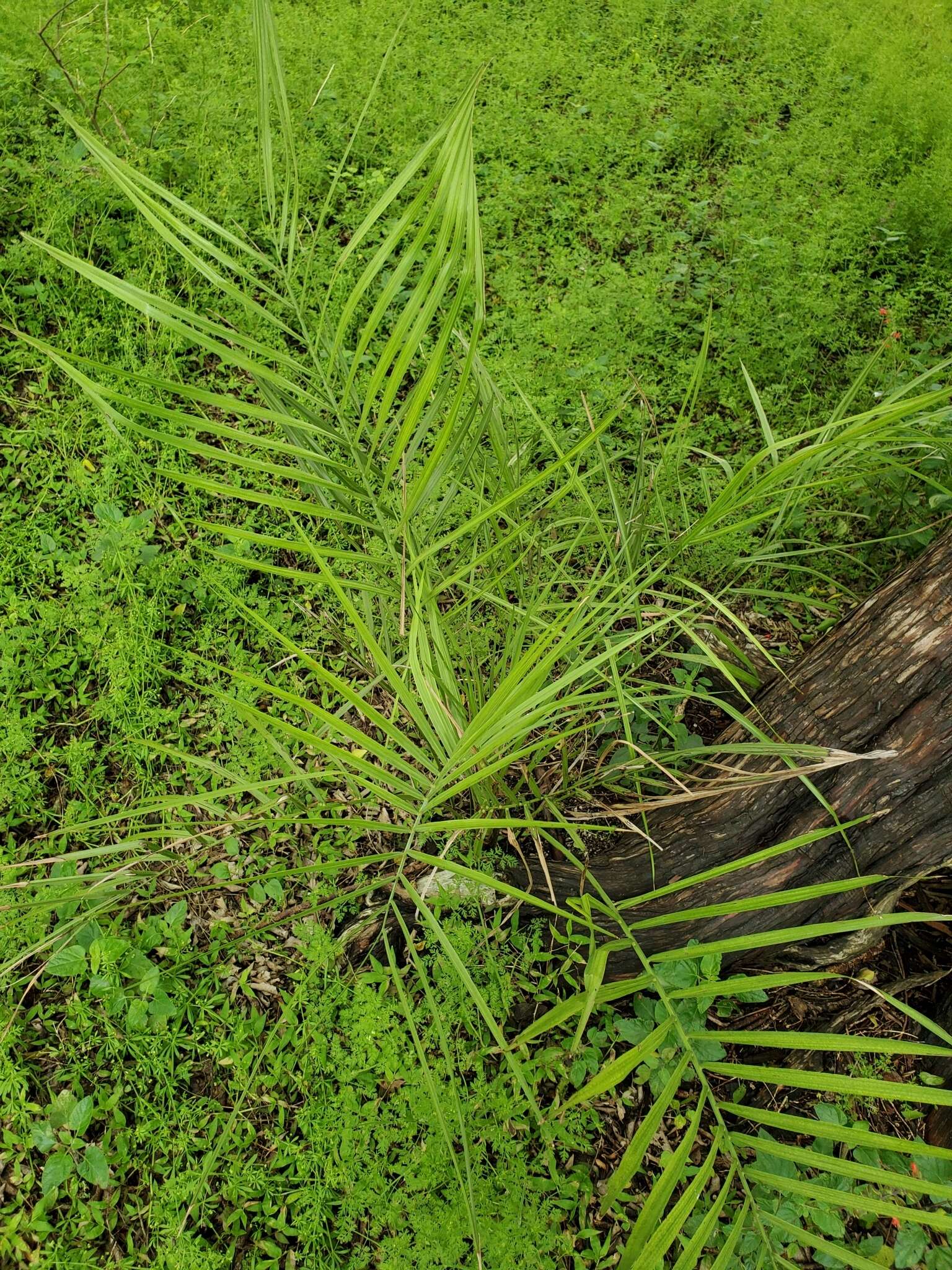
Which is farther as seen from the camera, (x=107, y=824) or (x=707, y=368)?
(x=707, y=368)

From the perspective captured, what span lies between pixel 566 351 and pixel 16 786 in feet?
6.82

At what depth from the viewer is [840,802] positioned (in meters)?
1.56

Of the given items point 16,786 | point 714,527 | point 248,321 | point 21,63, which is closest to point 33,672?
point 16,786

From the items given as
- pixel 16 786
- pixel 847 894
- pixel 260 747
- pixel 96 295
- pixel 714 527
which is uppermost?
pixel 714 527

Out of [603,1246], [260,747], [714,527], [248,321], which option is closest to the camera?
[603,1246]

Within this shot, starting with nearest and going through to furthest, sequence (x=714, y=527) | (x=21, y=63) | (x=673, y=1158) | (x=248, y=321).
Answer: (x=673, y=1158), (x=714, y=527), (x=248, y=321), (x=21, y=63)

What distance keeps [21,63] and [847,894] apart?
12.8ft

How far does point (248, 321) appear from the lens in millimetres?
2781

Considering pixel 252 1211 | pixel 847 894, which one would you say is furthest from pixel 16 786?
pixel 847 894

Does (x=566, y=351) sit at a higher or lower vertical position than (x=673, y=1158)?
higher

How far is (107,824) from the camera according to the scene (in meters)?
1.99

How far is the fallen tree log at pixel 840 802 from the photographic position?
59.3 inches

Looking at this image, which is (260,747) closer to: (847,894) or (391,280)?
(391,280)

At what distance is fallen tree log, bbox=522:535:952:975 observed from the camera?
1.51 meters
